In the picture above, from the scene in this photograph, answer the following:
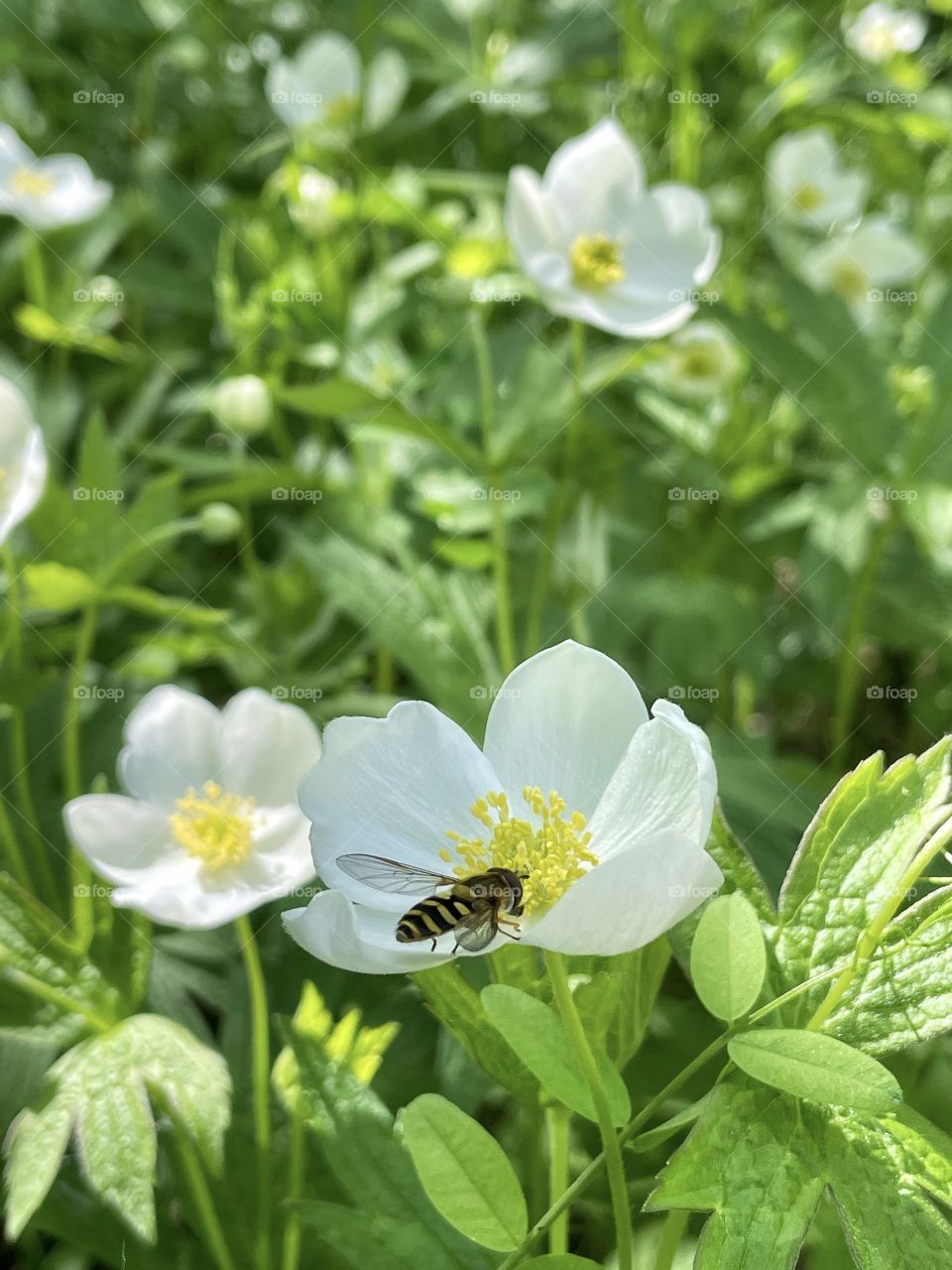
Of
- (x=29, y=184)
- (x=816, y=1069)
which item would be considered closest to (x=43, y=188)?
(x=29, y=184)

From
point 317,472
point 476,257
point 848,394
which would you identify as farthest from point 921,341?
point 317,472

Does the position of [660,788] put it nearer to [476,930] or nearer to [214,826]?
[476,930]

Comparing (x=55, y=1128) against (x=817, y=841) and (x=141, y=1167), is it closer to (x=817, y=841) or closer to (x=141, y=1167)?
(x=141, y=1167)

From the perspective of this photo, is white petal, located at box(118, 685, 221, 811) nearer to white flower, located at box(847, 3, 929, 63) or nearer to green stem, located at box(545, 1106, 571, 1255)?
green stem, located at box(545, 1106, 571, 1255)

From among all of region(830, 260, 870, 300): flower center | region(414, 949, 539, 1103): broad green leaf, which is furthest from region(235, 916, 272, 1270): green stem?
region(830, 260, 870, 300): flower center

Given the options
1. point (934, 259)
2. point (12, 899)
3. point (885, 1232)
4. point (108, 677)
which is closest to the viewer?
point (885, 1232)

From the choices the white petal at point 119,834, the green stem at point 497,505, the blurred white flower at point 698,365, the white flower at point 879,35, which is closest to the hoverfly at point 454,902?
the white petal at point 119,834
